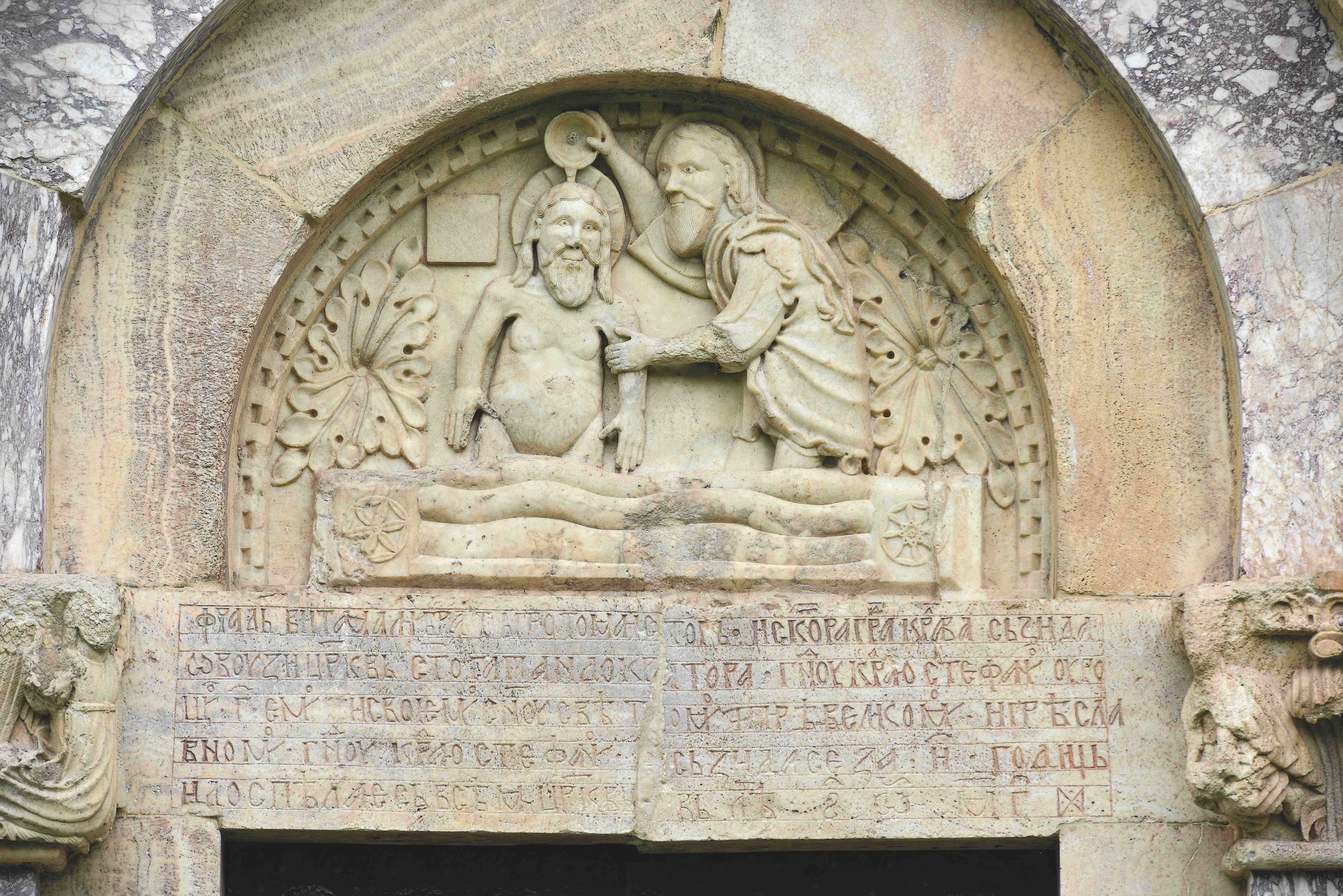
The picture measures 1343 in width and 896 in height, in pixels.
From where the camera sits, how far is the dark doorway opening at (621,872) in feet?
18.9

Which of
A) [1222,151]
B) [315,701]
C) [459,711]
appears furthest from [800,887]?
[1222,151]

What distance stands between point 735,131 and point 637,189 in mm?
351

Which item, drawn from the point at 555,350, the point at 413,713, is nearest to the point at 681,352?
the point at 555,350

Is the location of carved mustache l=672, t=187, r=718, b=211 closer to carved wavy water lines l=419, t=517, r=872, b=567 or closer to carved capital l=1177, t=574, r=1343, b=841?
carved wavy water lines l=419, t=517, r=872, b=567

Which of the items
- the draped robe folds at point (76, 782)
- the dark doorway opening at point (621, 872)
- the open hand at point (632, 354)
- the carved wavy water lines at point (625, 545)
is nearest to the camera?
the draped robe folds at point (76, 782)

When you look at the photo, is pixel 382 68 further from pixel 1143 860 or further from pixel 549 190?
pixel 1143 860

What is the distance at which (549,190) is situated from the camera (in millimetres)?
5980

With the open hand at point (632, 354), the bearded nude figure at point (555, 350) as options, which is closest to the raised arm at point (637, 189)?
the bearded nude figure at point (555, 350)

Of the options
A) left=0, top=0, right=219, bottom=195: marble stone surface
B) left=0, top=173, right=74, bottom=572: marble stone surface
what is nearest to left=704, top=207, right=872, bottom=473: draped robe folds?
left=0, top=0, right=219, bottom=195: marble stone surface

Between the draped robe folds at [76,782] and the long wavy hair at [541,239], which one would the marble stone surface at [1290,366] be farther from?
the draped robe folds at [76,782]

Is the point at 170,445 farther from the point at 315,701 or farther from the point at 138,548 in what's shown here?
the point at 315,701

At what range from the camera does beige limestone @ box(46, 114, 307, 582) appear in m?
5.47

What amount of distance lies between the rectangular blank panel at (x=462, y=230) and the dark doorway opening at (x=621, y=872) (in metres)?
1.78

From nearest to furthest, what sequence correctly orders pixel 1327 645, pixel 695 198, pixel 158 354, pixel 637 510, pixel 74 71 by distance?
1. pixel 1327 645
2. pixel 74 71
3. pixel 158 354
4. pixel 637 510
5. pixel 695 198
